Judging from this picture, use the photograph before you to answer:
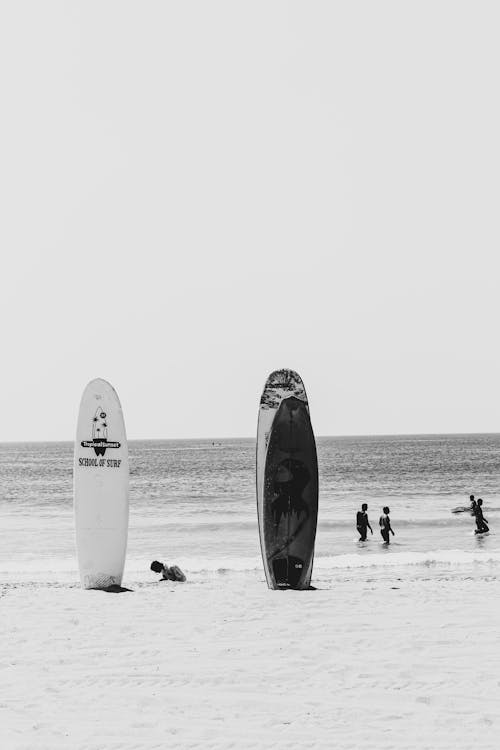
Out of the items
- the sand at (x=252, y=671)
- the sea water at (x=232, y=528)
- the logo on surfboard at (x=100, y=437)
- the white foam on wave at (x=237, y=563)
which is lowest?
the sea water at (x=232, y=528)

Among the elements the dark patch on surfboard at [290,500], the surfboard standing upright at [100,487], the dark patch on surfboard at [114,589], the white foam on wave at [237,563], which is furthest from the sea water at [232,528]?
the dark patch on surfboard at [290,500]

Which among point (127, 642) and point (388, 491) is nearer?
point (127, 642)

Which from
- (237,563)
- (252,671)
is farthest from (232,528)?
(252,671)

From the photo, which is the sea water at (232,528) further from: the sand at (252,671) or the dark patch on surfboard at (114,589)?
the sand at (252,671)

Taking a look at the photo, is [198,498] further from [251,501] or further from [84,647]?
[84,647]

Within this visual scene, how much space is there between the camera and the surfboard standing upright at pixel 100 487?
1017 cm

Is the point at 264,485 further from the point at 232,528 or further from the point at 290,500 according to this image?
the point at 232,528

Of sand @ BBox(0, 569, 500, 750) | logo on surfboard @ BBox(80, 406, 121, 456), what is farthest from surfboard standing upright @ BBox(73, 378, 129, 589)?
sand @ BBox(0, 569, 500, 750)

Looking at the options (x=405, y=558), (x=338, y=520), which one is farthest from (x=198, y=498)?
(x=405, y=558)

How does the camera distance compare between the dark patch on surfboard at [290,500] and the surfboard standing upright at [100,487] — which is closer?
the dark patch on surfboard at [290,500]

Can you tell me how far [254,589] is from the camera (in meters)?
9.48

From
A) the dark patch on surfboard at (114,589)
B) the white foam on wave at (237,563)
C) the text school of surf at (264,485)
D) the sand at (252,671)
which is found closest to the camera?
the sand at (252,671)

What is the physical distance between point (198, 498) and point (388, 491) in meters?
8.58

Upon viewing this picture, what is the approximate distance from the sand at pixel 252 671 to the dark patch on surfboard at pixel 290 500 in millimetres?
691
